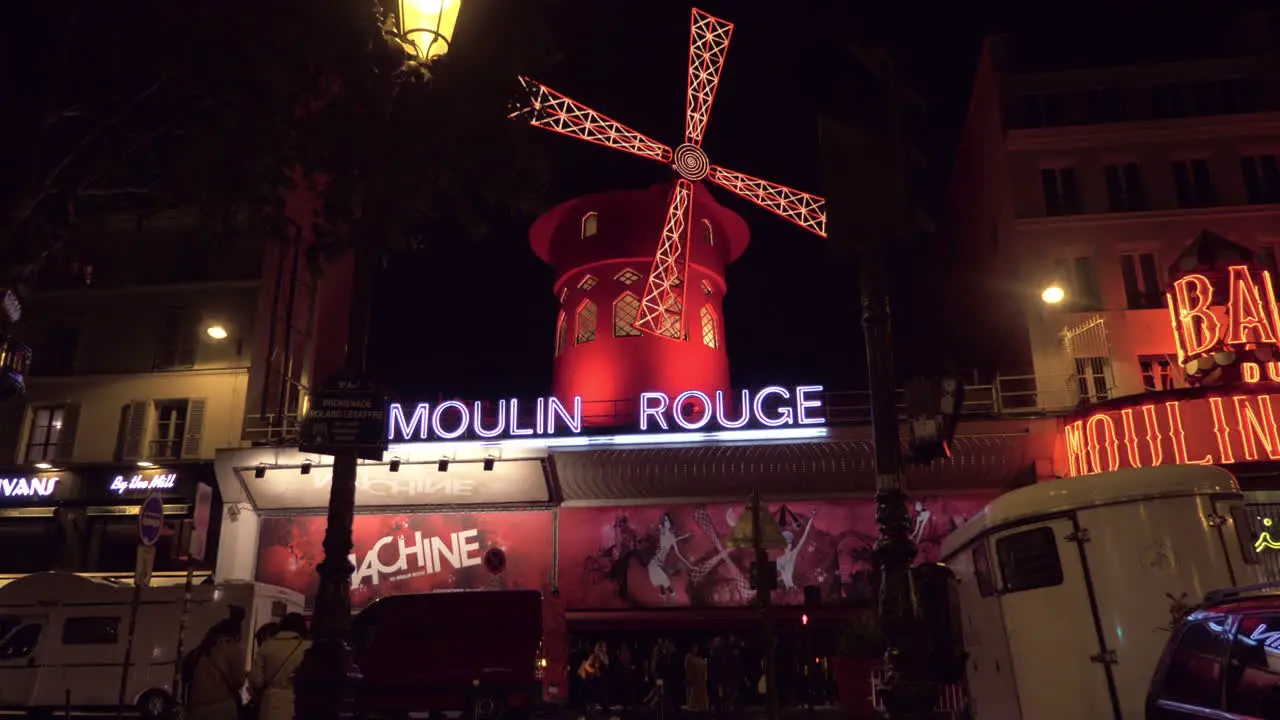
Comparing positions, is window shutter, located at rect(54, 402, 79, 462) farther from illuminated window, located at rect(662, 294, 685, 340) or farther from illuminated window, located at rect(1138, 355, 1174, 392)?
illuminated window, located at rect(1138, 355, 1174, 392)

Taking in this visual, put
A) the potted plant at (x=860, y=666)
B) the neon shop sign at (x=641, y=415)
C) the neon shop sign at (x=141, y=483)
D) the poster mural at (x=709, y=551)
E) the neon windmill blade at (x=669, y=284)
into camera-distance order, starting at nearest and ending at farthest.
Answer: the potted plant at (x=860, y=666), the neon shop sign at (x=641, y=415), the poster mural at (x=709, y=551), the neon shop sign at (x=141, y=483), the neon windmill blade at (x=669, y=284)

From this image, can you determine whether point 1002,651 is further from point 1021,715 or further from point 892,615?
point 892,615

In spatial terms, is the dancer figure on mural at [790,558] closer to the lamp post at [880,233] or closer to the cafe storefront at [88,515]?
the cafe storefront at [88,515]

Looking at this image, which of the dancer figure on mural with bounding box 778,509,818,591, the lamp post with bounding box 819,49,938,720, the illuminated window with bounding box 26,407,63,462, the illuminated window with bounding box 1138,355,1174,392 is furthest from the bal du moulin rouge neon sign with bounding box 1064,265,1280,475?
the illuminated window with bounding box 26,407,63,462

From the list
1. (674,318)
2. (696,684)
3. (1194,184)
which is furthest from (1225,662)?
(1194,184)

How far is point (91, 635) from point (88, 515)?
5976 millimetres

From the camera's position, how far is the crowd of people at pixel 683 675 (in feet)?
50.6

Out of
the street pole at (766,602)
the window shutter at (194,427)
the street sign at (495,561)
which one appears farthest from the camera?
the window shutter at (194,427)

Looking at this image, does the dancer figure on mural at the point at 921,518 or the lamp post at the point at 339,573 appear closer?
the lamp post at the point at 339,573

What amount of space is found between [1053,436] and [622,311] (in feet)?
31.1

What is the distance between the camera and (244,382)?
68.3 ft

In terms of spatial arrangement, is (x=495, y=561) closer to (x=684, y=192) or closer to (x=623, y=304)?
(x=623, y=304)

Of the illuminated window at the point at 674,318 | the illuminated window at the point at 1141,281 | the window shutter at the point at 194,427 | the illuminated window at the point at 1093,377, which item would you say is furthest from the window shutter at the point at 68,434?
the illuminated window at the point at 1141,281

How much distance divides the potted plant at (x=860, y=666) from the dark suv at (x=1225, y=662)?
5.93 m
